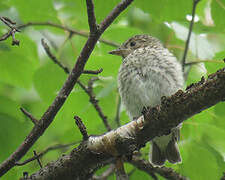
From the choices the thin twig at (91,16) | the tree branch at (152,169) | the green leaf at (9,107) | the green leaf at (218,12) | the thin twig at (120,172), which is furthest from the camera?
the tree branch at (152,169)

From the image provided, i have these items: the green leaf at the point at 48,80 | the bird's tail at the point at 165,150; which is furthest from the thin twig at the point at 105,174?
the green leaf at the point at 48,80

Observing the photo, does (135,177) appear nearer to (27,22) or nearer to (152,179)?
(152,179)

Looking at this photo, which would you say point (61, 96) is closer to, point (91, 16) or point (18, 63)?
point (91, 16)

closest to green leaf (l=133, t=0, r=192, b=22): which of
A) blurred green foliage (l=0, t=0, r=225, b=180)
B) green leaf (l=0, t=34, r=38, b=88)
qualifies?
blurred green foliage (l=0, t=0, r=225, b=180)

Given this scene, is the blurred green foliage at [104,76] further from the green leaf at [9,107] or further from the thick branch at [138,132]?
the thick branch at [138,132]

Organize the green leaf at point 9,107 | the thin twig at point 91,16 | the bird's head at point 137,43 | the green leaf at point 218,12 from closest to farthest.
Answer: the thin twig at point 91,16 → the green leaf at point 9,107 → the green leaf at point 218,12 → the bird's head at point 137,43

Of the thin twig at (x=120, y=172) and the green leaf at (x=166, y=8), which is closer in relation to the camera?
the thin twig at (x=120, y=172)

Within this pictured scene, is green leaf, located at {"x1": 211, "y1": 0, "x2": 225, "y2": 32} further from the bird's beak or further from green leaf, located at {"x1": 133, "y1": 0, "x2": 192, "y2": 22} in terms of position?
the bird's beak
